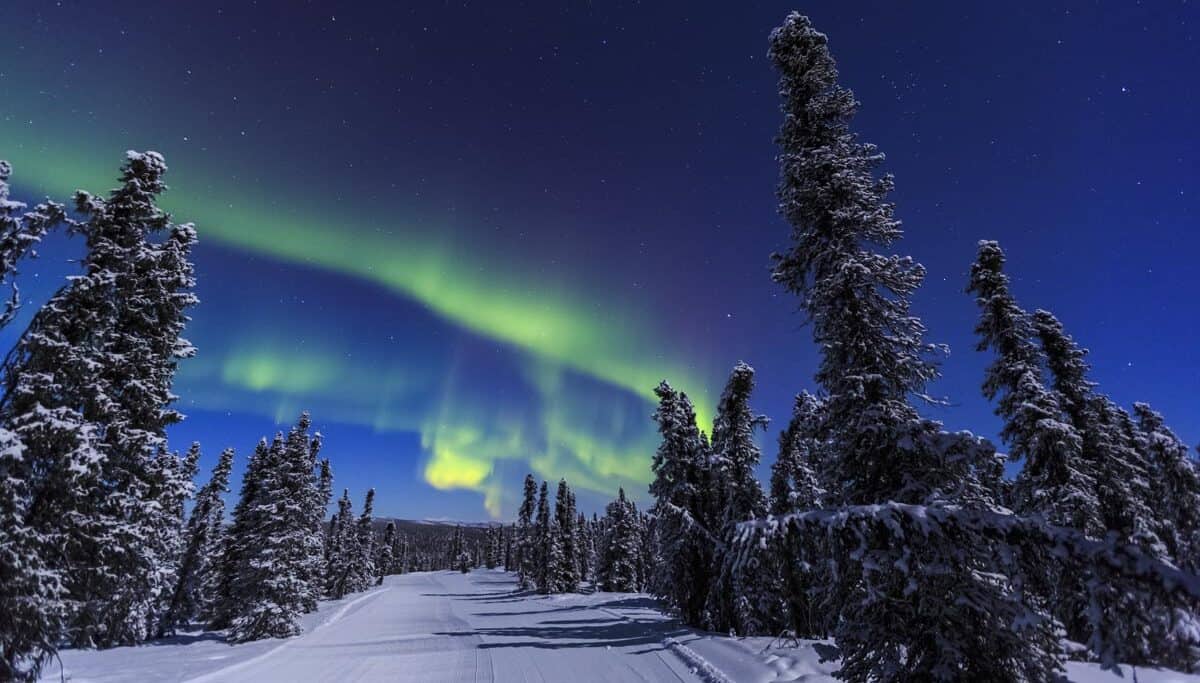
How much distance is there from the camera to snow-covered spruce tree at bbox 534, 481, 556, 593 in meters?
66.9

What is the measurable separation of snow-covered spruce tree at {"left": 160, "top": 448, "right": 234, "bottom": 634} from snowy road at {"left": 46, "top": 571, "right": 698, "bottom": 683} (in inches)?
576

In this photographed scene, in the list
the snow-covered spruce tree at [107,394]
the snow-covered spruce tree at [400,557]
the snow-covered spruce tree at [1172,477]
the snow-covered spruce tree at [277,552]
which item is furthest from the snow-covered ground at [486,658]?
the snow-covered spruce tree at [400,557]

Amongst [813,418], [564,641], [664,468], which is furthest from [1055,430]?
[564,641]

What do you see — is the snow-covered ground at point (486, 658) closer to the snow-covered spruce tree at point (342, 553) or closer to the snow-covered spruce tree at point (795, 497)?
the snow-covered spruce tree at point (795, 497)

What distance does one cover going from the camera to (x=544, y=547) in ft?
229

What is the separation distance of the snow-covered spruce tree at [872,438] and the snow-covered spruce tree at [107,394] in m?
16.4

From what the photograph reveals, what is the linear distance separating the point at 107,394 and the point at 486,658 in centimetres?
1535

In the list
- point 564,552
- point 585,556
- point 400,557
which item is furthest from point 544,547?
point 400,557

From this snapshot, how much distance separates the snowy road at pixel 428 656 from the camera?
676 inches

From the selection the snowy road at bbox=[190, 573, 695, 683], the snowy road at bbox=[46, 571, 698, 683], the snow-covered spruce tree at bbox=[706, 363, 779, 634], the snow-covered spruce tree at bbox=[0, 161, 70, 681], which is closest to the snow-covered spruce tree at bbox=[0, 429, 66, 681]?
the snow-covered spruce tree at bbox=[0, 161, 70, 681]

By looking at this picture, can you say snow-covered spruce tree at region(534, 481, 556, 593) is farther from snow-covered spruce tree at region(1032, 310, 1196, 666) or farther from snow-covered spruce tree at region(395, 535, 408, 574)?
snow-covered spruce tree at region(395, 535, 408, 574)

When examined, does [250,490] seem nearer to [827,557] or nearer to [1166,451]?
[827,557]

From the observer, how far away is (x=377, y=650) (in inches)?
898

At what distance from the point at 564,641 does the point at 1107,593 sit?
76.4 ft
